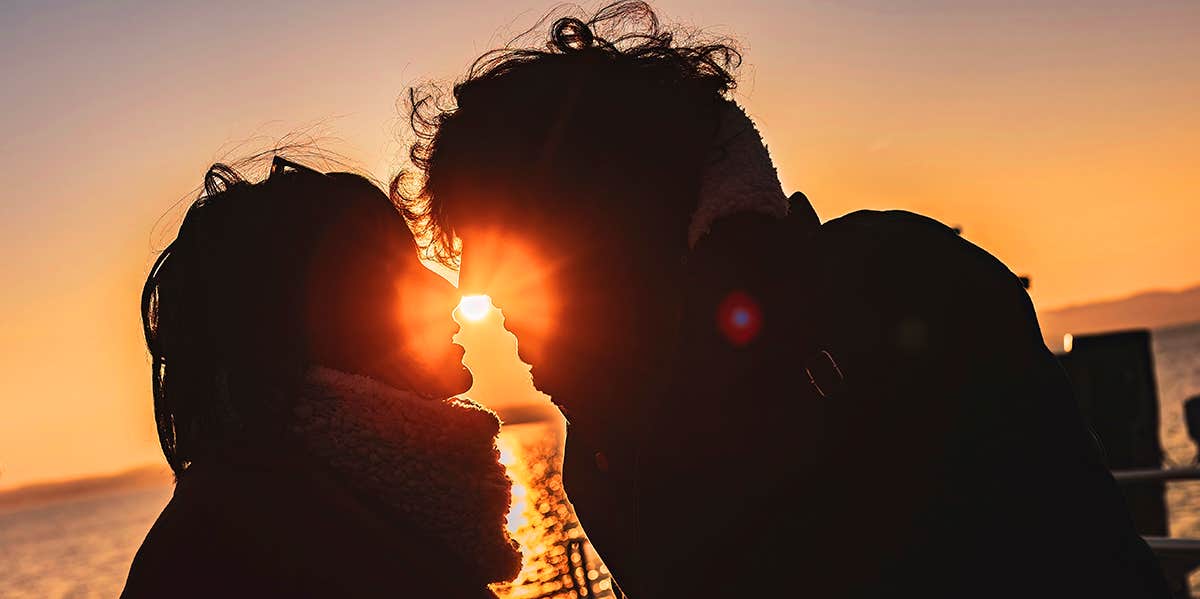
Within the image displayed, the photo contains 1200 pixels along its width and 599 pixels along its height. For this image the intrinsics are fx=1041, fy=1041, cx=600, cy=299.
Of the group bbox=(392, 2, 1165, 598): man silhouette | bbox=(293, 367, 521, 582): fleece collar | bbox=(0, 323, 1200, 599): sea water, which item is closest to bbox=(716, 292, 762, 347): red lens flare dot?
bbox=(392, 2, 1165, 598): man silhouette

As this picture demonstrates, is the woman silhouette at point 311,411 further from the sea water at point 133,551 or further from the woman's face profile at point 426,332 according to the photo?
the sea water at point 133,551

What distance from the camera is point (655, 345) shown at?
2.29m

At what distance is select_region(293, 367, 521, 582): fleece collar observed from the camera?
290 centimetres

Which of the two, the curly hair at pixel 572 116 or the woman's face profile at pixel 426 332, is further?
the woman's face profile at pixel 426 332

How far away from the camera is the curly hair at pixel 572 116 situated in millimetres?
2430

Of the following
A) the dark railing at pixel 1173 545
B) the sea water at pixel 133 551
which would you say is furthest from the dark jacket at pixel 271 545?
the sea water at pixel 133 551

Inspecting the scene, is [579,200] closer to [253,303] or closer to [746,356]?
[746,356]

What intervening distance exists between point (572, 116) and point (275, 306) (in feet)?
3.70

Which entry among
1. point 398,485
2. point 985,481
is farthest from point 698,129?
point 398,485

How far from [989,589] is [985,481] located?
176mm

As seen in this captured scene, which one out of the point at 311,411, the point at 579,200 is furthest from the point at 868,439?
the point at 311,411

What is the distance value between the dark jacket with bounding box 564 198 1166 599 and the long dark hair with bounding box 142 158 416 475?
3.91 feet

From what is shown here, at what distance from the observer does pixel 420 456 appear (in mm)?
3023

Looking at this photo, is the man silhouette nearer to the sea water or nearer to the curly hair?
the curly hair
